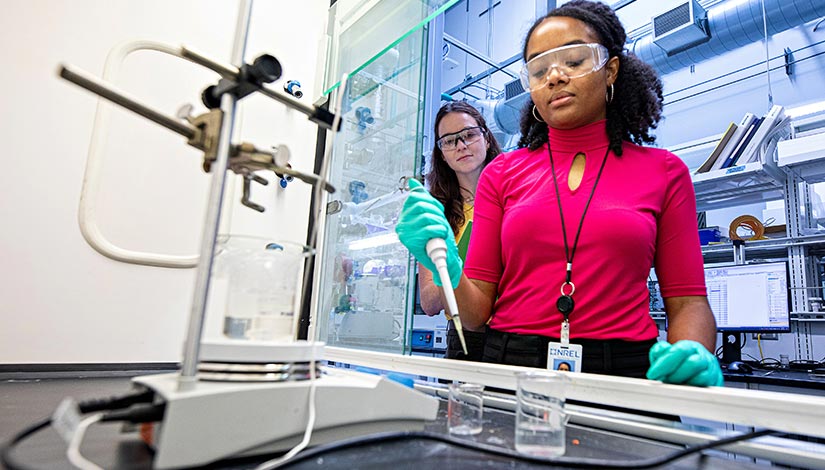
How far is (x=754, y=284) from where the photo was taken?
2635 millimetres

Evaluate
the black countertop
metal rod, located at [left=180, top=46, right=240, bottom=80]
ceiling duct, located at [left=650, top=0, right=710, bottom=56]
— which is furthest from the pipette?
ceiling duct, located at [left=650, top=0, right=710, bottom=56]

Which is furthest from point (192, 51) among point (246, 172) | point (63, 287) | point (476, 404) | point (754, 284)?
point (754, 284)

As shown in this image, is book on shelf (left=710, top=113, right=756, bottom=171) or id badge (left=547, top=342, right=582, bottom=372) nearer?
id badge (left=547, top=342, right=582, bottom=372)

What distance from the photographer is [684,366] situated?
0.64 meters

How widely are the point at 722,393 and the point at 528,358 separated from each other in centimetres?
43

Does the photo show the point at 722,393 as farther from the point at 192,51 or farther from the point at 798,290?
the point at 798,290

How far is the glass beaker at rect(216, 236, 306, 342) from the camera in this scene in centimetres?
48

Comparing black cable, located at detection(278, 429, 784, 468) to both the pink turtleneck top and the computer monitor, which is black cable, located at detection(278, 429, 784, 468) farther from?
the computer monitor

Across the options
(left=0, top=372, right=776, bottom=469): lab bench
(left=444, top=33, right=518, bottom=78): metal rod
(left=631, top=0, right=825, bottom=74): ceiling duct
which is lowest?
(left=0, top=372, right=776, bottom=469): lab bench

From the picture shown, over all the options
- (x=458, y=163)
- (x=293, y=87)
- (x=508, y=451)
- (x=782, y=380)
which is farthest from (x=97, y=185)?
(x=782, y=380)

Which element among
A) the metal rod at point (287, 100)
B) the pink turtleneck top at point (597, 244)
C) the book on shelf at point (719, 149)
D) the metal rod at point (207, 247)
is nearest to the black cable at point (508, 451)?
the metal rod at point (207, 247)

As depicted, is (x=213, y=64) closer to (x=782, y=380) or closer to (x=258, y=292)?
(x=258, y=292)

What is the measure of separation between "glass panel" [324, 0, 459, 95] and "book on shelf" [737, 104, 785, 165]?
2306 mm

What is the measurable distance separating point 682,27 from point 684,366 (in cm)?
328
